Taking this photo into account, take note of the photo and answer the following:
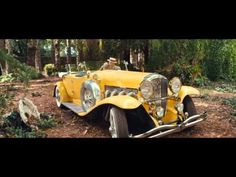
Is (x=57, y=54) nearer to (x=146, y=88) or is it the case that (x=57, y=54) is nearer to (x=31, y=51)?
(x=31, y=51)

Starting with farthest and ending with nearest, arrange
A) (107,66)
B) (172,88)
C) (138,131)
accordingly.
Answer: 1. (107,66)
2. (172,88)
3. (138,131)

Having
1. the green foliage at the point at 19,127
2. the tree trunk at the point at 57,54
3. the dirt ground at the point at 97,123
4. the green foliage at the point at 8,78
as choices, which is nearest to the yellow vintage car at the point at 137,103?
the dirt ground at the point at 97,123

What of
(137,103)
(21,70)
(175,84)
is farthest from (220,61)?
(21,70)

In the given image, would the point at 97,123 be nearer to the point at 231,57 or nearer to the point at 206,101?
the point at 206,101

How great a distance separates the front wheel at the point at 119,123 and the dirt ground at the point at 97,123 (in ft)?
0.83

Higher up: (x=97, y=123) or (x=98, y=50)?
(x=98, y=50)

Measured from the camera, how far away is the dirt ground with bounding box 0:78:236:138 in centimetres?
354

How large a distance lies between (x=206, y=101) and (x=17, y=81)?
1.93m

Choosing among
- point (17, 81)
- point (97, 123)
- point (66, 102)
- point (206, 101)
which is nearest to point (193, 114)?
point (206, 101)

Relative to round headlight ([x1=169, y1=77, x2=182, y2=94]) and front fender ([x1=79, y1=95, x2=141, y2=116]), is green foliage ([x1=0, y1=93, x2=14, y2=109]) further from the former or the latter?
round headlight ([x1=169, y1=77, x2=182, y2=94])

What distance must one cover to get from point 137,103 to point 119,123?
0.23m

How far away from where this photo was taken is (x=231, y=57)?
3959mm

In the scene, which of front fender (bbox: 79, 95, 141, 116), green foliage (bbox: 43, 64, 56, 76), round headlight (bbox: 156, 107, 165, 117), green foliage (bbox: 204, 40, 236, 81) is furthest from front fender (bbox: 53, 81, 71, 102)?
green foliage (bbox: 204, 40, 236, 81)

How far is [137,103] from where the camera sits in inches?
127
